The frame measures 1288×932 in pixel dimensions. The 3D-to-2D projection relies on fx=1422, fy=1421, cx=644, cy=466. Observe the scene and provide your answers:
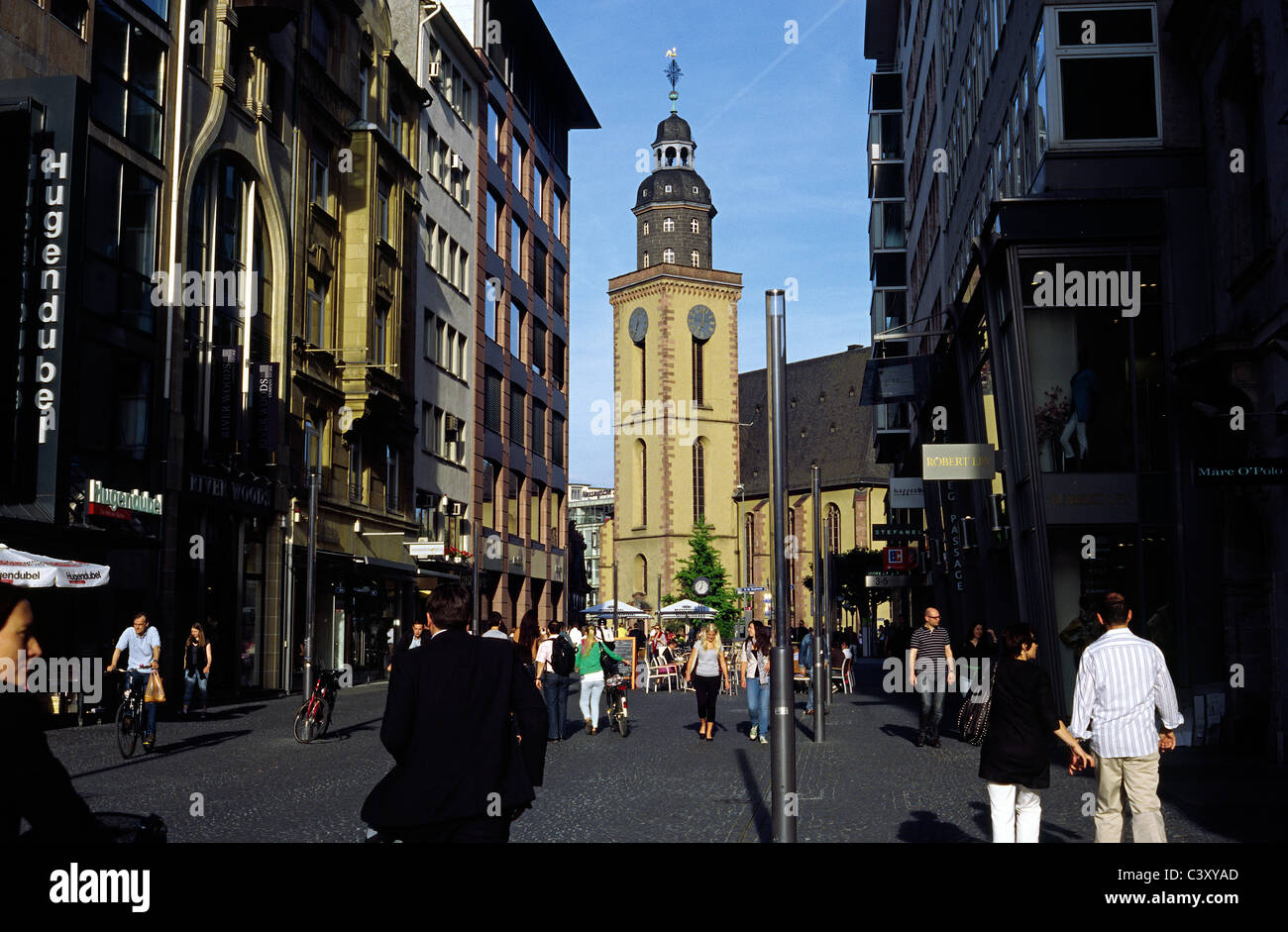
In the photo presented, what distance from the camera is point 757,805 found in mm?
13109

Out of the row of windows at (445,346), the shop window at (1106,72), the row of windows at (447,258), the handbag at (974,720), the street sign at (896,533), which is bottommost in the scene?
the handbag at (974,720)

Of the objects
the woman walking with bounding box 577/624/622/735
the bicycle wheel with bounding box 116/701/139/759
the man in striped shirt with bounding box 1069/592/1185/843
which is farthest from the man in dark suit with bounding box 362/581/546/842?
the woman walking with bounding box 577/624/622/735

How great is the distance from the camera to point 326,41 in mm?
36281

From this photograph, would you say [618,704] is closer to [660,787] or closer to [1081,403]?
[660,787]

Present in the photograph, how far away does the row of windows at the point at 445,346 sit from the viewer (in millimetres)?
44719

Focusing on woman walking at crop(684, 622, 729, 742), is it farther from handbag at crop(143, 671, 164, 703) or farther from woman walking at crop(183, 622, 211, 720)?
woman walking at crop(183, 622, 211, 720)

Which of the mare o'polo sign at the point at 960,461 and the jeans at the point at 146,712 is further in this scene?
the mare o'polo sign at the point at 960,461

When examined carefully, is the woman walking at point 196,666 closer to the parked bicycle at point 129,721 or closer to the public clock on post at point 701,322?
the parked bicycle at point 129,721

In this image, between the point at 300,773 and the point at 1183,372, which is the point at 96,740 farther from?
the point at 1183,372

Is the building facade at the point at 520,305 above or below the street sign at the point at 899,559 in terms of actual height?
above

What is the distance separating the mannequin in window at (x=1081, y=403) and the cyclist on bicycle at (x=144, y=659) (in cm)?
1301

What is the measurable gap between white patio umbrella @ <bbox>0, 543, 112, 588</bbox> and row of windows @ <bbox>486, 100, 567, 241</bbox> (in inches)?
1361

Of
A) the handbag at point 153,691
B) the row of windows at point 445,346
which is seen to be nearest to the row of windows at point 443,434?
the row of windows at point 445,346

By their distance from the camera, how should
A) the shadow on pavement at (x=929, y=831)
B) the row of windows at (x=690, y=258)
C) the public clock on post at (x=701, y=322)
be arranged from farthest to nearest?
the row of windows at (x=690, y=258)
the public clock on post at (x=701, y=322)
the shadow on pavement at (x=929, y=831)
